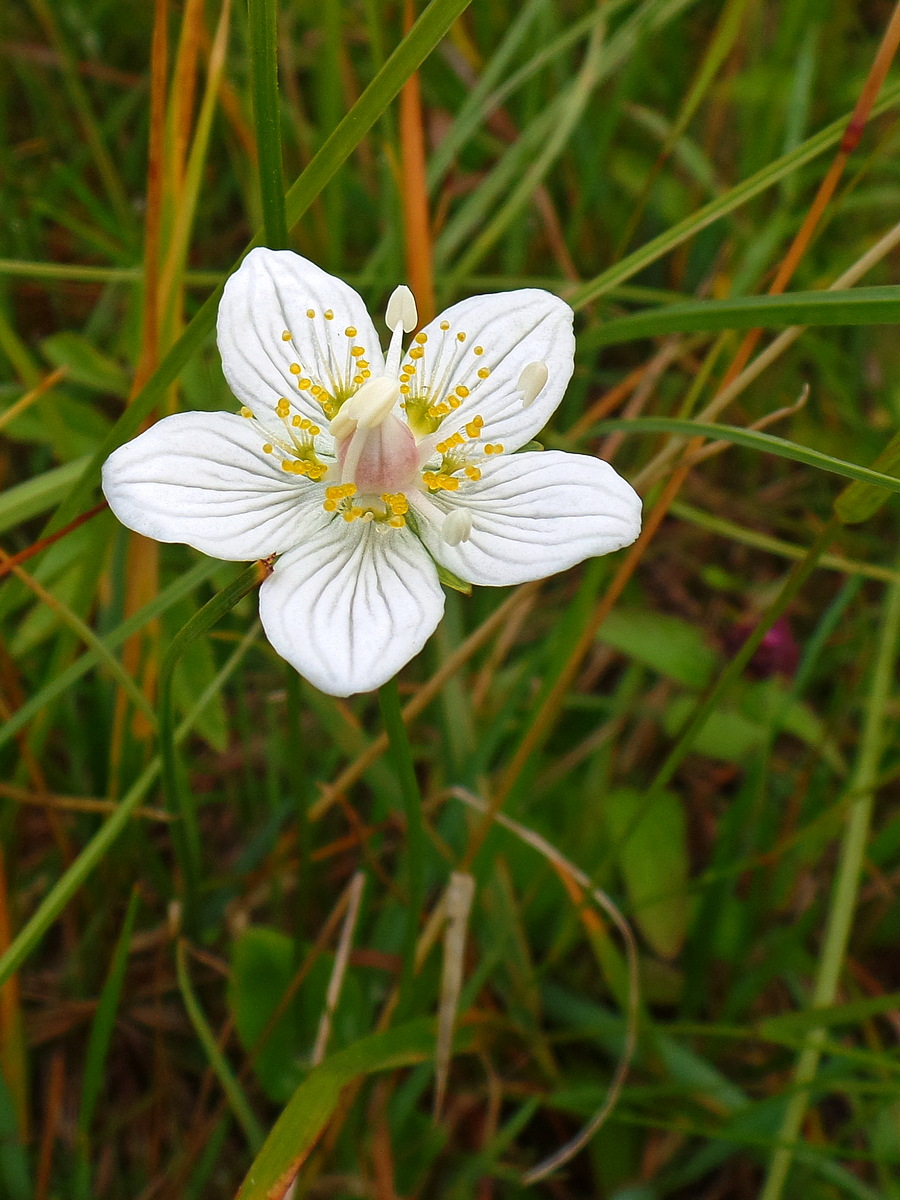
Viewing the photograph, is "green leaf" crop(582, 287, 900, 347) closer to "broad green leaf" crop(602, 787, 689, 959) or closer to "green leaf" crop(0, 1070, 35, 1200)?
"broad green leaf" crop(602, 787, 689, 959)

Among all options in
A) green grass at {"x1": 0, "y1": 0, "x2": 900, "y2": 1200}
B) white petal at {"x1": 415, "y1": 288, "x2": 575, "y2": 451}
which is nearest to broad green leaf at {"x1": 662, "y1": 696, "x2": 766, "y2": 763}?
green grass at {"x1": 0, "y1": 0, "x2": 900, "y2": 1200}

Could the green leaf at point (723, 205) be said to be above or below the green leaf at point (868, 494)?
above

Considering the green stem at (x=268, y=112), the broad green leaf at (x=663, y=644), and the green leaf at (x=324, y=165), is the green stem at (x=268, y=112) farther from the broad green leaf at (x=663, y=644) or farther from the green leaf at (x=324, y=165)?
the broad green leaf at (x=663, y=644)

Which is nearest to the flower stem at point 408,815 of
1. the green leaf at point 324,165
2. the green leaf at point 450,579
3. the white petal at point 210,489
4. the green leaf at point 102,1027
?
the green leaf at point 450,579

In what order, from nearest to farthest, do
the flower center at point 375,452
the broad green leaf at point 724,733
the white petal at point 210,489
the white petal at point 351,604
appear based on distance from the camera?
1. the white petal at point 351,604
2. the white petal at point 210,489
3. the flower center at point 375,452
4. the broad green leaf at point 724,733

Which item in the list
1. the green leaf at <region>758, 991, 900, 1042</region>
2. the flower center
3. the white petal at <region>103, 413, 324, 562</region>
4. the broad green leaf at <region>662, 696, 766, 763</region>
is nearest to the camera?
the white petal at <region>103, 413, 324, 562</region>

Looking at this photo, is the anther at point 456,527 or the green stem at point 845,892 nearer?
the anther at point 456,527

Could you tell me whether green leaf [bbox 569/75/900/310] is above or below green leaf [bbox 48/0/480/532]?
below
